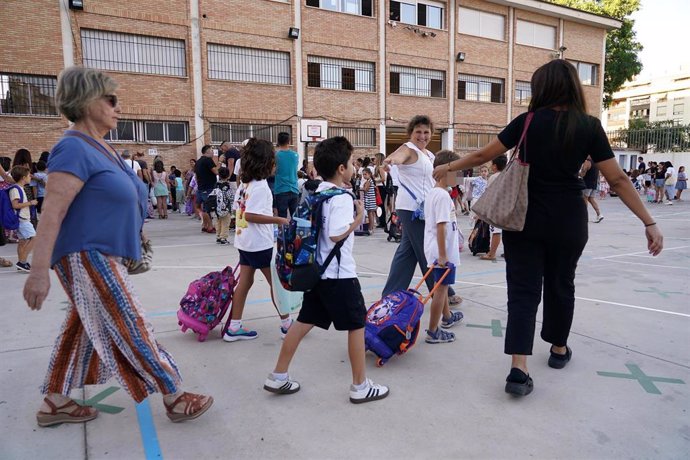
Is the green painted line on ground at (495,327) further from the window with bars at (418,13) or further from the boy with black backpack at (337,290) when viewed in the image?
the window with bars at (418,13)

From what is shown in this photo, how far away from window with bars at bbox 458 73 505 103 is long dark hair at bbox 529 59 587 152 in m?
23.8

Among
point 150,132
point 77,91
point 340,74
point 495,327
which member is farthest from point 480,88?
point 77,91

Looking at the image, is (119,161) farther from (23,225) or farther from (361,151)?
(361,151)

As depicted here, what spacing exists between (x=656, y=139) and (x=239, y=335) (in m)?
37.4

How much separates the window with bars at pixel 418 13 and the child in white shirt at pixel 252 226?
839 inches

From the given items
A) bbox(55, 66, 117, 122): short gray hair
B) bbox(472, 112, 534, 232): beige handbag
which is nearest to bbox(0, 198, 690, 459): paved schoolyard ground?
bbox(472, 112, 534, 232): beige handbag

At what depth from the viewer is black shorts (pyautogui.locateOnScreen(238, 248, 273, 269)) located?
12.8 ft

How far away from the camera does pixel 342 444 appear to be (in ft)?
8.03

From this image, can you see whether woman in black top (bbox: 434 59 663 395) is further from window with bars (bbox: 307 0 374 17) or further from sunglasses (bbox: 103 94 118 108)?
window with bars (bbox: 307 0 374 17)

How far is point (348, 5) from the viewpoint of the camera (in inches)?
856

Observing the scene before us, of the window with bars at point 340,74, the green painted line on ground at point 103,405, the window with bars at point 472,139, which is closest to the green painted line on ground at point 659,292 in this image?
the green painted line on ground at point 103,405

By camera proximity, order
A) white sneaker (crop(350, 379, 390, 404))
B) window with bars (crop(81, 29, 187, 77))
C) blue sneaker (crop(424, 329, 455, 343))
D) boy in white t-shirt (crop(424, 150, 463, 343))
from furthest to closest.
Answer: window with bars (crop(81, 29, 187, 77)), blue sneaker (crop(424, 329, 455, 343)), boy in white t-shirt (crop(424, 150, 463, 343)), white sneaker (crop(350, 379, 390, 404))

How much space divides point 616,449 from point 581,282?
393 cm

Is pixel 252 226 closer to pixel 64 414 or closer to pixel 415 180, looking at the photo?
pixel 415 180
